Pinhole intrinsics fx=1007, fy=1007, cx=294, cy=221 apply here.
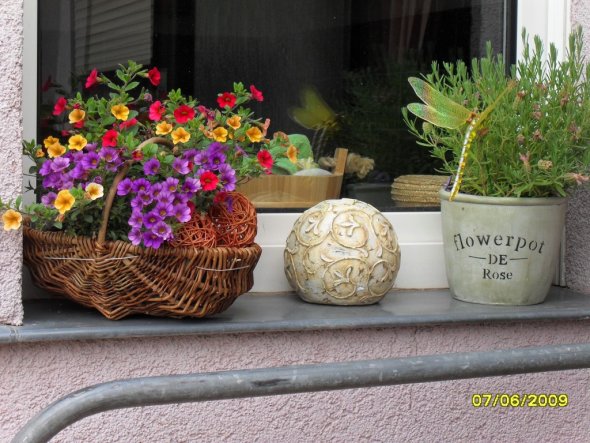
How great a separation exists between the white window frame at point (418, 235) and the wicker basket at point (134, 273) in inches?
15.6

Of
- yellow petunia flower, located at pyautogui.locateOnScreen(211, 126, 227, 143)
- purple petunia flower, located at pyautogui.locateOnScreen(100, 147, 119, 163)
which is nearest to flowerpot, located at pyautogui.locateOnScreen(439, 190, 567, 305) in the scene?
yellow petunia flower, located at pyautogui.locateOnScreen(211, 126, 227, 143)

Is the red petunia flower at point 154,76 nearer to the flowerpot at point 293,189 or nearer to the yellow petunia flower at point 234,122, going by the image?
the yellow petunia flower at point 234,122

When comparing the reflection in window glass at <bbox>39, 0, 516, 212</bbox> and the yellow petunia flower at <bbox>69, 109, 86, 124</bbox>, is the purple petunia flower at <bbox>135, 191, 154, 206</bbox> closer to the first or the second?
the yellow petunia flower at <bbox>69, 109, 86, 124</bbox>

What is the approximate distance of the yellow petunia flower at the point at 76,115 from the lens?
2123mm

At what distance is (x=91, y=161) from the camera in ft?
6.69

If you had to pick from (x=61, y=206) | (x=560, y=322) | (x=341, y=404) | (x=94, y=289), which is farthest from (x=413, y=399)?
(x=61, y=206)

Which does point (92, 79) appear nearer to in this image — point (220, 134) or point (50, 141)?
point (50, 141)

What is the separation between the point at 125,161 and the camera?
205 centimetres

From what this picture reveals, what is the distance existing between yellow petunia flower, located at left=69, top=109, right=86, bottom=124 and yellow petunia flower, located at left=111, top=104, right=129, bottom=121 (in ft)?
0.22

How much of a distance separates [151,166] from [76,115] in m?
0.23

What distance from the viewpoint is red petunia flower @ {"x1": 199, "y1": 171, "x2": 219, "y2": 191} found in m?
2.04

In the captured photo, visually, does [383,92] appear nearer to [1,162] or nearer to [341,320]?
[341,320]
